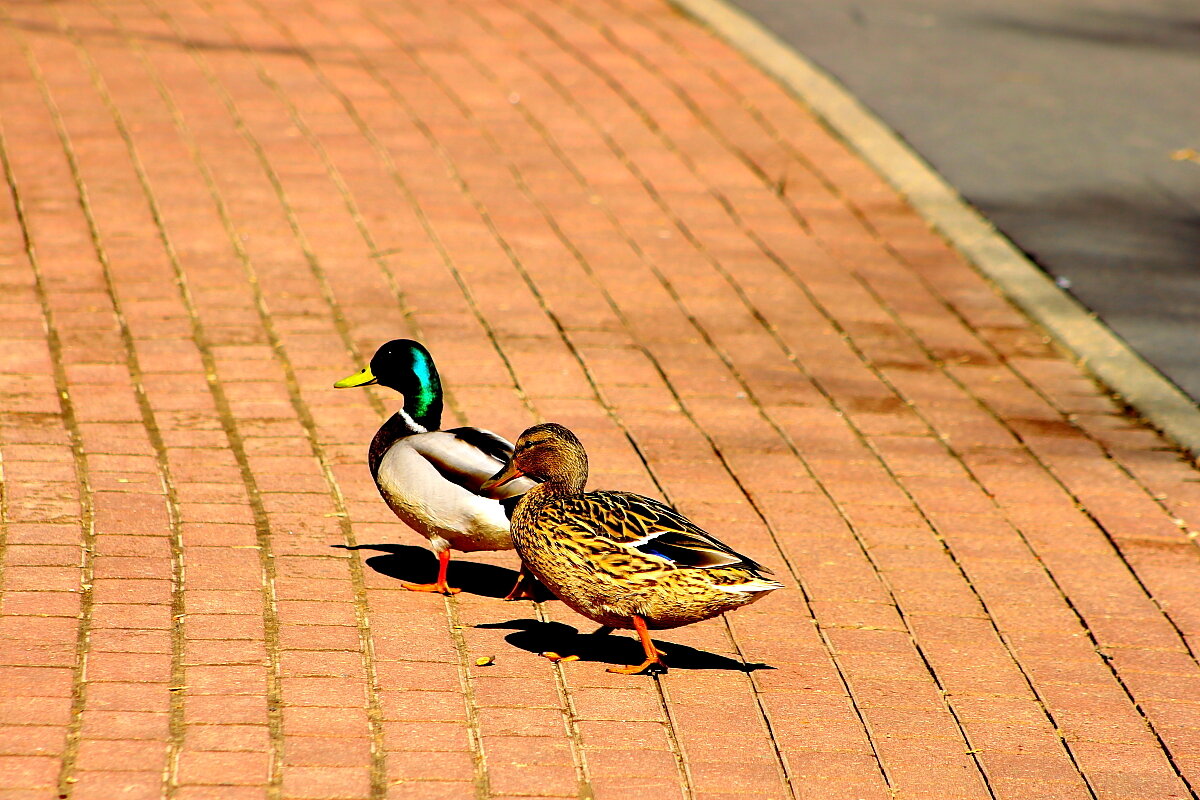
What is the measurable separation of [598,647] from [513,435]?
4.85ft

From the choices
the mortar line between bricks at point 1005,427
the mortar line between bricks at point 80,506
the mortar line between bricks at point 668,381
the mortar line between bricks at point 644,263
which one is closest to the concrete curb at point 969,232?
the mortar line between bricks at point 1005,427

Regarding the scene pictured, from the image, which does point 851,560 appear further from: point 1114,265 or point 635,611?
point 1114,265

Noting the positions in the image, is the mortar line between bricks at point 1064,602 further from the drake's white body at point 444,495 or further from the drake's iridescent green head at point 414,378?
the drake's iridescent green head at point 414,378

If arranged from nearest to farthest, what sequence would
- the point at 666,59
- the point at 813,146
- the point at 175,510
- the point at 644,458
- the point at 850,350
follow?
1. the point at 175,510
2. the point at 644,458
3. the point at 850,350
4. the point at 813,146
5. the point at 666,59

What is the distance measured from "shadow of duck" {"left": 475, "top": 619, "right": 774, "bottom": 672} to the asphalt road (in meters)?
3.77

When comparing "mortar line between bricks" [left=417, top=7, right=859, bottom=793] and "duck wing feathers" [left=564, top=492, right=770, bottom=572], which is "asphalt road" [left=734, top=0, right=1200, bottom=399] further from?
"duck wing feathers" [left=564, top=492, right=770, bottom=572]

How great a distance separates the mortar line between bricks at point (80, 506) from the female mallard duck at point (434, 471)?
99 cm

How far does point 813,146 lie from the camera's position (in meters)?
10.2

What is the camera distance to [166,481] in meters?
5.63

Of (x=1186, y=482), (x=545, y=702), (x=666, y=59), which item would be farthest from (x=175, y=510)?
(x=666, y=59)

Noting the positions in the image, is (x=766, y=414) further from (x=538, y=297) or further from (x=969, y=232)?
(x=969, y=232)

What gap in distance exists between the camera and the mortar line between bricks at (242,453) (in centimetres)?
425

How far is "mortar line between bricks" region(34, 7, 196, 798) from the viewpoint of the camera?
13.6 ft

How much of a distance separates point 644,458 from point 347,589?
5.18 feet
